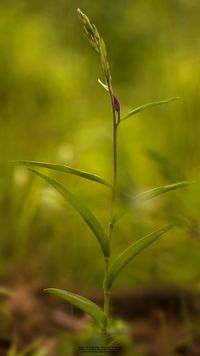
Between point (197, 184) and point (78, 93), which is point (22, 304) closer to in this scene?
point (197, 184)

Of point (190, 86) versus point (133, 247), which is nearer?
point (133, 247)

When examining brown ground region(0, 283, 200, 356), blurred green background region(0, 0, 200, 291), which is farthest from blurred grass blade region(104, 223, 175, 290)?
brown ground region(0, 283, 200, 356)

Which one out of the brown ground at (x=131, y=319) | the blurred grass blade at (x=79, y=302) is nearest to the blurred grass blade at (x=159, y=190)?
the blurred grass blade at (x=79, y=302)

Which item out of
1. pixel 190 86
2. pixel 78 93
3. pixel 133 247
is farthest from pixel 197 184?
pixel 78 93

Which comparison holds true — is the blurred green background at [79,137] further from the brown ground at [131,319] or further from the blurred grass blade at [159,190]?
the blurred grass blade at [159,190]

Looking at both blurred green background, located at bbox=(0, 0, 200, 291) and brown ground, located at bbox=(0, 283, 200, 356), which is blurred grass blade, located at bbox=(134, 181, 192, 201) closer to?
blurred green background, located at bbox=(0, 0, 200, 291)

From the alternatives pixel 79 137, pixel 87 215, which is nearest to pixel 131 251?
pixel 87 215
